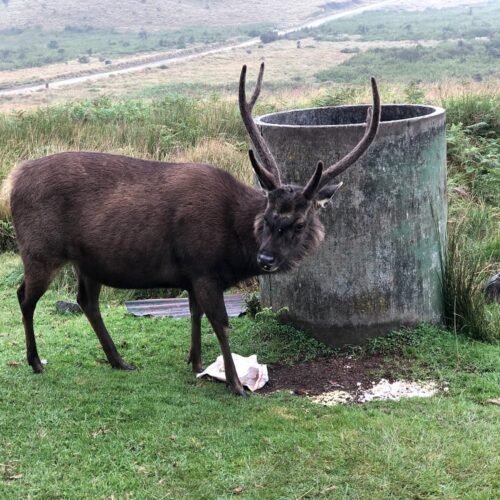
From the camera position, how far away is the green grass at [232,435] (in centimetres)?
450

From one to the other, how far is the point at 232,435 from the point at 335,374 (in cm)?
149

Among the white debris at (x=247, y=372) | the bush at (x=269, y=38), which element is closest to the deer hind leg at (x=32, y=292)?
the white debris at (x=247, y=372)

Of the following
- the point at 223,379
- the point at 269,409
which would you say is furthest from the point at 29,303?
the point at 269,409

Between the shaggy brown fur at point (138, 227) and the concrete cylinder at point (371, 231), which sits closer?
the shaggy brown fur at point (138, 227)

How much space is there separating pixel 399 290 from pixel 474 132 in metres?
8.17

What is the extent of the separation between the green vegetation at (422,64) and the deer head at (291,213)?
29.8m

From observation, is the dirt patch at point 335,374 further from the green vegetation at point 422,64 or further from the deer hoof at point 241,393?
the green vegetation at point 422,64

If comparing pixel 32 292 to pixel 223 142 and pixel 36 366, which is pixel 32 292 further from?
pixel 223 142

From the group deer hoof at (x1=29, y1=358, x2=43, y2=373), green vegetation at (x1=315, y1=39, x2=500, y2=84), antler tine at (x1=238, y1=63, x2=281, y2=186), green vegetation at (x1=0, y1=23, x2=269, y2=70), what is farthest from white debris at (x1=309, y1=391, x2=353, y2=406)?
green vegetation at (x1=0, y1=23, x2=269, y2=70)

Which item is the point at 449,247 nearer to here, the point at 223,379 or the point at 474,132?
the point at 223,379

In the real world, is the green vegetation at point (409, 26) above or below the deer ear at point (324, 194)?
below

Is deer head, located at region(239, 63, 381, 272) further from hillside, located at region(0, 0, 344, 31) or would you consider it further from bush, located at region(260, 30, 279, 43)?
hillside, located at region(0, 0, 344, 31)

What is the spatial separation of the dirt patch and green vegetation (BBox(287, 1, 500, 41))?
186ft

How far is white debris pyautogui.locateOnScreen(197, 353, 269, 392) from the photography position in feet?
19.9
